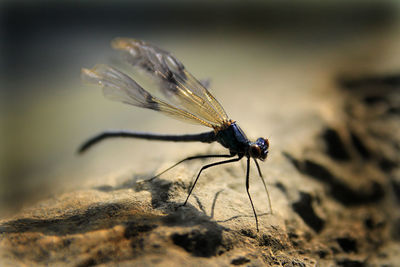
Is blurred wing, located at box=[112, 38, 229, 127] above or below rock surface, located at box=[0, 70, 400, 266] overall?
above

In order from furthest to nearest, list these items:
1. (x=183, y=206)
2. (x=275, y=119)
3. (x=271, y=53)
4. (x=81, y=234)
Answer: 1. (x=271, y=53)
2. (x=275, y=119)
3. (x=183, y=206)
4. (x=81, y=234)

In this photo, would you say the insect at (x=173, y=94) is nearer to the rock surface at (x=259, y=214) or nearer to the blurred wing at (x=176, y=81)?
the blurred wing at (x=176, y=81)

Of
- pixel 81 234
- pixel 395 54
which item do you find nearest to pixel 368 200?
pixel 81 234

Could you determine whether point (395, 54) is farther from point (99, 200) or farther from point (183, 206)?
point (99, 200)

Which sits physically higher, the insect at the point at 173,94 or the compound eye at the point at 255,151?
the insect at the point at 173,94

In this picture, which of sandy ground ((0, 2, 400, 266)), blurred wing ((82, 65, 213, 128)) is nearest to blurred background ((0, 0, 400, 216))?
sandy ground ((0, 2, 400, 266))

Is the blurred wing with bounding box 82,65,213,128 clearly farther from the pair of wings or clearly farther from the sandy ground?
the sandy ground

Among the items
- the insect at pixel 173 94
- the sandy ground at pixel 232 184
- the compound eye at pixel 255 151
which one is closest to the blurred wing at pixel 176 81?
the insect at pixel 173 94
